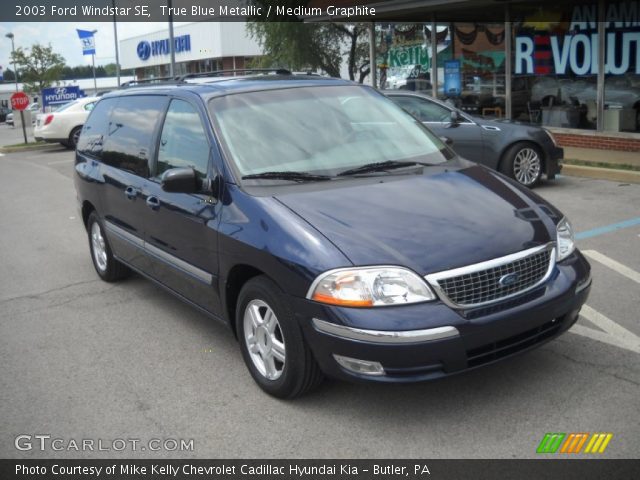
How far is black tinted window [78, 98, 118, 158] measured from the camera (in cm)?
637

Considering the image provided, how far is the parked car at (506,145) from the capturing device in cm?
1038

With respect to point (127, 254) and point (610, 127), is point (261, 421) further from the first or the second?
point (610, 127)

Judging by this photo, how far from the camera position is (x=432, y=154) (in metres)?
4.83

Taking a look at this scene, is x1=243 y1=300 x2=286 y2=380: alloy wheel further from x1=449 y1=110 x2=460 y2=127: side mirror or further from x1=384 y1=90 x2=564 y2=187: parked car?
x1=449 y1=110 x2=460 y2=127: side mirror

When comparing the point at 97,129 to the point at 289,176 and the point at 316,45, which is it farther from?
the point at 316,45

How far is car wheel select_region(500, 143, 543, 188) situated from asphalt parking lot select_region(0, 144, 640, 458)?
4.16 metres

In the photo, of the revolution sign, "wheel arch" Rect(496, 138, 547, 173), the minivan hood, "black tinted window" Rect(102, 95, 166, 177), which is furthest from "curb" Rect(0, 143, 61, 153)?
the minivan hood

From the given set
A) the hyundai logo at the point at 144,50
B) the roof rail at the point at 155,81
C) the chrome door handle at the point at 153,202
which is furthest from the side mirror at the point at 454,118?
the hyundai logo at the point at 144,50

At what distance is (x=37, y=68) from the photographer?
31906 mm

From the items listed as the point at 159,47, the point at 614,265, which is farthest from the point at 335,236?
the point at 159,47

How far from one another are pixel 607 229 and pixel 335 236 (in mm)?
5104

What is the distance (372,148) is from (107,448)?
248cm

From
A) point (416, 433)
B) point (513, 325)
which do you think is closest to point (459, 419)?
point (416, 433)

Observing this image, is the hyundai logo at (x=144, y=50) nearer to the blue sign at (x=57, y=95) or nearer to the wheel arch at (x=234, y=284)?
the blue sign at (x=57, y=95)
